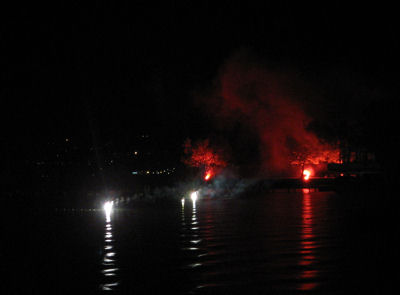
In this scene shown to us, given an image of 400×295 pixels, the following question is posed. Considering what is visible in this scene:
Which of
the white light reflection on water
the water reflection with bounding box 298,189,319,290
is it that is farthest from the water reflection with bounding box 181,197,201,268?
the water reflection with bounding box 298,189,319,290

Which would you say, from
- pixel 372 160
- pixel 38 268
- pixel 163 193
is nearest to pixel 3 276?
pixel 38 268

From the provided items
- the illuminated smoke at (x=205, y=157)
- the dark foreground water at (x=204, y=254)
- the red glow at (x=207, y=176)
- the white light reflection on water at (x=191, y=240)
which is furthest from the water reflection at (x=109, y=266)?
the illuminated smoke at (x=205, y=157)

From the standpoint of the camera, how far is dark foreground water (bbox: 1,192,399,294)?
7.23 m

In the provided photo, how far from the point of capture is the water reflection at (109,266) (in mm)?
7334

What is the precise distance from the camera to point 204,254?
9.39m

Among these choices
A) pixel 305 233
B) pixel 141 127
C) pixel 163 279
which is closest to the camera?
pixel 163 279

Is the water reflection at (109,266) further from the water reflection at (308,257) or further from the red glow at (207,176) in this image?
the red glow at (207,176)

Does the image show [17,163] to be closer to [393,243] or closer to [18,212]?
[18,212]

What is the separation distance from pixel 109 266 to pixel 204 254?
6.01 feet

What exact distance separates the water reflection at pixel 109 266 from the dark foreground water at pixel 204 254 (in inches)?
0.6

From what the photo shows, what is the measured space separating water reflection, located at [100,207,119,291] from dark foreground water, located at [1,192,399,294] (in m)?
0.02

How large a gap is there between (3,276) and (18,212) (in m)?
11.1

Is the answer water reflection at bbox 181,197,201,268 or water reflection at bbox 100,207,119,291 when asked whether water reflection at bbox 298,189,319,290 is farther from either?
water reflection at bbox 100,207,119,291

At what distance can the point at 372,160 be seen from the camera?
43.4 m
